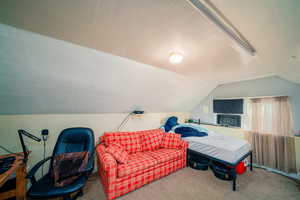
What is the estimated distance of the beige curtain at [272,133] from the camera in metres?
2.46

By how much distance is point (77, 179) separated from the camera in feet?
5.10

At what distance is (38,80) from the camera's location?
160 cm

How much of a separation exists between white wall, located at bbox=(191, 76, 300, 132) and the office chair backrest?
3901 millimetres

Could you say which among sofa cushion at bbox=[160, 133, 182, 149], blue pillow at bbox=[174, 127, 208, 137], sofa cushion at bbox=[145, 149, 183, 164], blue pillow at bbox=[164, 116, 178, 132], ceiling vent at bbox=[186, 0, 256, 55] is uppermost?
ceiling vent at bbox=[186, 0, 256, 55]

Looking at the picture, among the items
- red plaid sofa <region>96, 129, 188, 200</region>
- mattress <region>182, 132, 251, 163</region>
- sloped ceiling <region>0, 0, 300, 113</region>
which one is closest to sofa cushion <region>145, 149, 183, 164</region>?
red plaid sofa <region>96, 129, 188, 200</region>

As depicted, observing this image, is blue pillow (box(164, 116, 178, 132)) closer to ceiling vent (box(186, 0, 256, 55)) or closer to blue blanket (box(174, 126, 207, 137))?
blue blanket (box(174, 126, 207, 137))

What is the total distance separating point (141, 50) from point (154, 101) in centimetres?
179

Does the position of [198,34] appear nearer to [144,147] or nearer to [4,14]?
[4,14]

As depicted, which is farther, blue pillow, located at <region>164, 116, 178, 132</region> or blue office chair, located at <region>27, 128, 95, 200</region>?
blue pillow, located at <region>164, 116, 178, 132</region>

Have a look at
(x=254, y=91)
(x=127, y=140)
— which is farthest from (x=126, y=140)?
(x=254, y=91)

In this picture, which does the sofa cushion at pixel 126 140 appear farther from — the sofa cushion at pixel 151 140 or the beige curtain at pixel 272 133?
the beige curtain at pixel 272 133

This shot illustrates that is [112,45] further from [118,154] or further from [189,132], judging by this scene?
[189,132]

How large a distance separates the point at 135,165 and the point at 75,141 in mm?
1234

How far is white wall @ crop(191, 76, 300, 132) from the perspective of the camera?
8.16 ft
